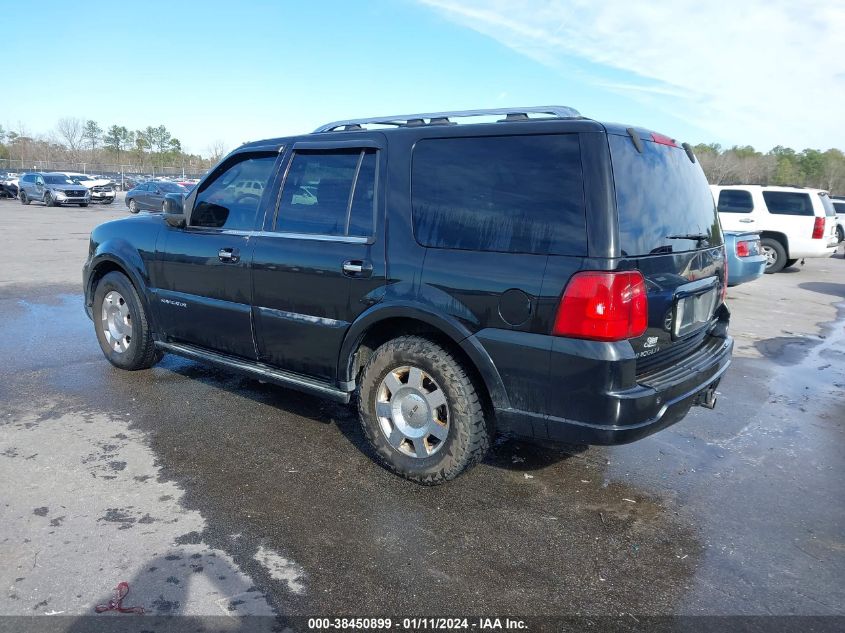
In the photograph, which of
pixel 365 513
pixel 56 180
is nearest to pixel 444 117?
pixel 365 513

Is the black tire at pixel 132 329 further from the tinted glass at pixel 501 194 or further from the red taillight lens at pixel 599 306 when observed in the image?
the red taillight lens at pixel 599 306

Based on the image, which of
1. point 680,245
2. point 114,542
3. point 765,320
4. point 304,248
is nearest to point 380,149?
point 304,248

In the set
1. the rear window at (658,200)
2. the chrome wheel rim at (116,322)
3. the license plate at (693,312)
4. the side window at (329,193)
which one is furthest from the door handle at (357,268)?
the chrome wheel rim at (116,322)

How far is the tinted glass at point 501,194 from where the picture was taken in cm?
304

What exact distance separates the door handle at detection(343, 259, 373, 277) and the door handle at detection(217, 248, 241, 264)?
0.98m

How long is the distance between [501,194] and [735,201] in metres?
13.3

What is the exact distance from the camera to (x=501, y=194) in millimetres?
3230

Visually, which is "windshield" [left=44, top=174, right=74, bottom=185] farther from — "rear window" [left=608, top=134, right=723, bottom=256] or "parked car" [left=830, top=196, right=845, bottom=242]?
"rear window" [left=608, top=134, right=723, bottom=256]

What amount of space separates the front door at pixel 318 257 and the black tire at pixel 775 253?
13.5 metres

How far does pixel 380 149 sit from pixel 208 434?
86.5 inches

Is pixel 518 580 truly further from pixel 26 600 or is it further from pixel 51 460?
pixel 51 460

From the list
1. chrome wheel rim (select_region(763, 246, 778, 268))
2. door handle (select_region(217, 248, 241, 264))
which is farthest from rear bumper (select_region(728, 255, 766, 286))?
door handle (select_region(217, 248, 241, 264))

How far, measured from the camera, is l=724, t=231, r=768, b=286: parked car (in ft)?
31.7

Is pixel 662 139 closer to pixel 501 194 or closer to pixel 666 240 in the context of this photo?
pixel 666 240
